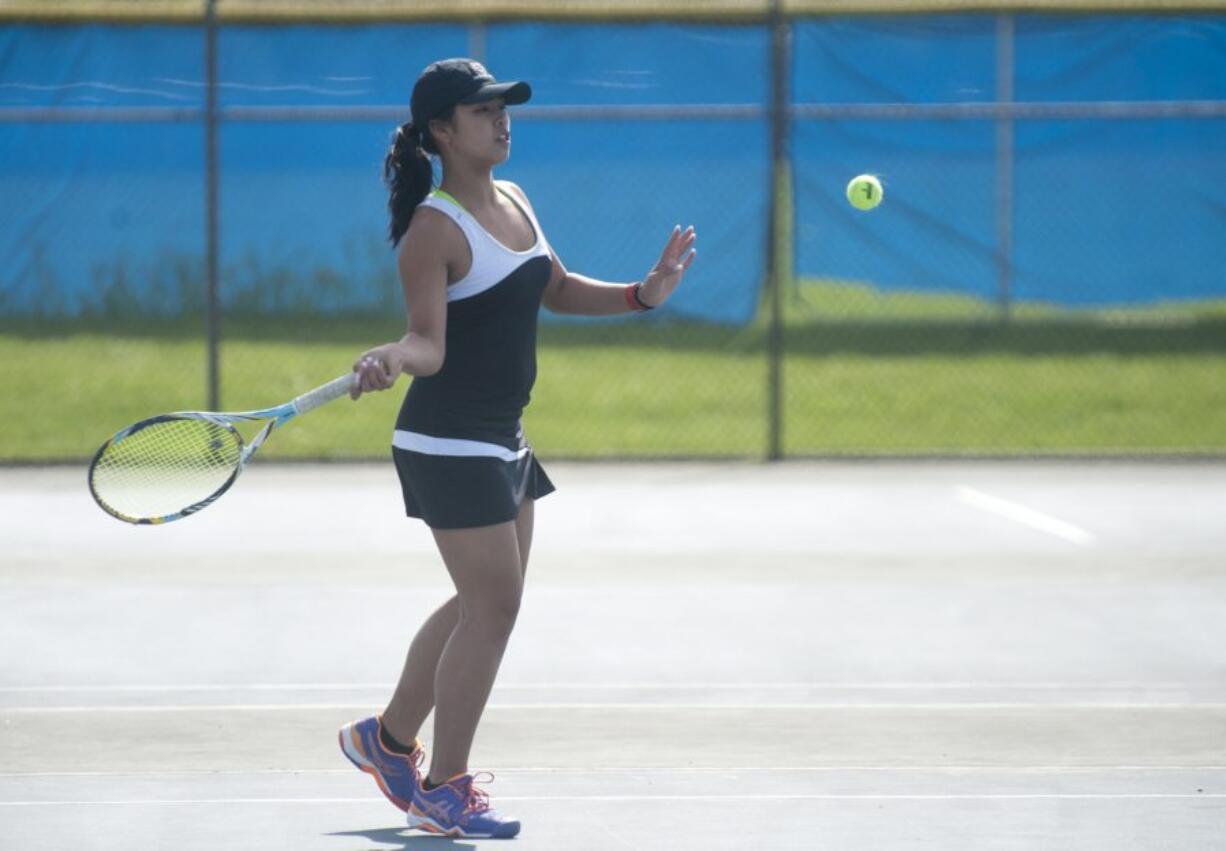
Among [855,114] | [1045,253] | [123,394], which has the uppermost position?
[855,114]

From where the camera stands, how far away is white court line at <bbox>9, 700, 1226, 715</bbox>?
22.8 feet

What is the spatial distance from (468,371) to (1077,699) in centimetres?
265

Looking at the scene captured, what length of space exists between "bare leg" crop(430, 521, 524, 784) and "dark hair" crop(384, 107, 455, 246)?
775 millimetres

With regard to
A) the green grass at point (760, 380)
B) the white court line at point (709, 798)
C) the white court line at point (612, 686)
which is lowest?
the green grass at point (760, 380)

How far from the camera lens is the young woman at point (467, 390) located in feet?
17.8

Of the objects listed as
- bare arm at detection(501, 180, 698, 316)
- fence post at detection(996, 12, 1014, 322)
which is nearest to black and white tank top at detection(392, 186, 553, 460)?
bare arm at detection(501, 180, 698, 316)

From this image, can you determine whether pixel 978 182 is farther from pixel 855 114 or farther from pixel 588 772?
pixel 588 772

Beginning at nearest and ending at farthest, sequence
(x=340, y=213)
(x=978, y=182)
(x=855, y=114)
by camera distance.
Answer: (x=855, y=114)
(x=978, y=182)
(x=340, y=213)

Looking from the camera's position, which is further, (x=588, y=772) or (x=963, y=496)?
(x=963, y=496)

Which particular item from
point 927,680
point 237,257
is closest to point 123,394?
point 237,257

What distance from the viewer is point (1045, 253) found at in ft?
50.1

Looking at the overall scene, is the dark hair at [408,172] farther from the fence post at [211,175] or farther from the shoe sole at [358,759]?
the fence post at [211,175]

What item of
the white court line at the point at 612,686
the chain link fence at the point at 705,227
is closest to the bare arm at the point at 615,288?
the white court line at the point at 612,686

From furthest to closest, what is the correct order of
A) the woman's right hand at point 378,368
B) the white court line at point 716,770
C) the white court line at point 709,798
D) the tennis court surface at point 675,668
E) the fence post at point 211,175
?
1. the fence post at point 211,175
2. the white court line at point 716,770
3. the white court line at point 709,798
4. the tennis court surface at point 675,668
5. the woman's right hand at point 378,368
